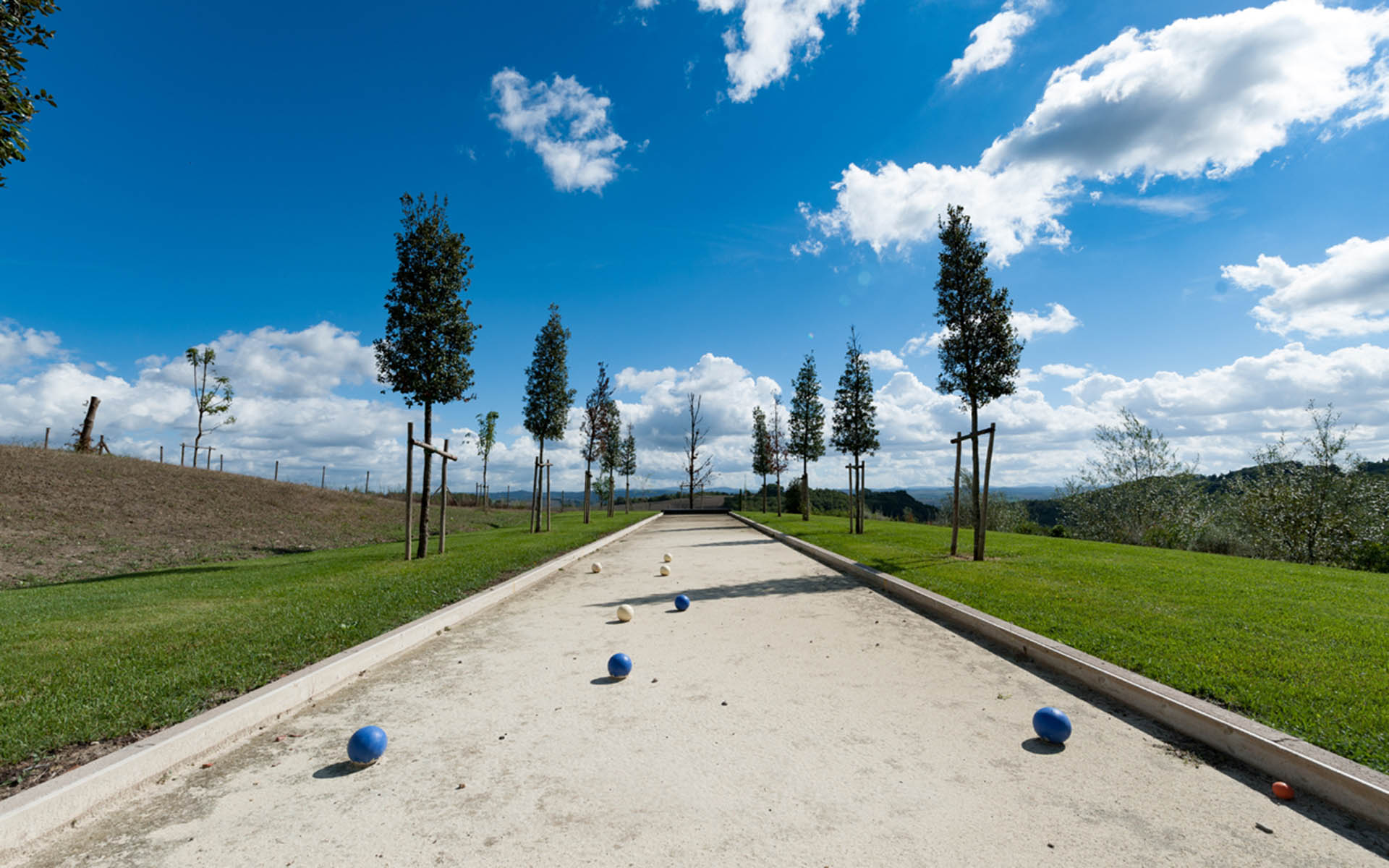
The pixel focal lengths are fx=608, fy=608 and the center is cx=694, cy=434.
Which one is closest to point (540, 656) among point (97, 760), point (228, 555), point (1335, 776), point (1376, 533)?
point (97, 760)

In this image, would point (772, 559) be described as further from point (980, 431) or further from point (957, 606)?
point (957, 606)

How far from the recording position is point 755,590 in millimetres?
10250

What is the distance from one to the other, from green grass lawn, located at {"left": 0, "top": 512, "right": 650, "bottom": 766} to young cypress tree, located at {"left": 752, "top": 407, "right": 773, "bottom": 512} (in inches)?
1353

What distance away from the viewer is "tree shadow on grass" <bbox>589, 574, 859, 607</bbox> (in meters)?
9.54

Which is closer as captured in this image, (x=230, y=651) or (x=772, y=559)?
(x=230, y=651)

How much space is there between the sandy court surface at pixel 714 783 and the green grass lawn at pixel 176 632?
2.99 ft

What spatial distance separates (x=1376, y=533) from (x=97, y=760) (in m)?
30.8

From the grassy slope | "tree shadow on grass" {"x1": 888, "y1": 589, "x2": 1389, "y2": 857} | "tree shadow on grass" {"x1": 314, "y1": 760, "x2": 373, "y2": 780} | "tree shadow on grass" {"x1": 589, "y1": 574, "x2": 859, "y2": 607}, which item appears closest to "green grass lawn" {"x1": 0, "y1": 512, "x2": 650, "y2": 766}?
"tree shadow on grass" {"x1": 314, "y1": 760, "x2": 373, "y2": 780}

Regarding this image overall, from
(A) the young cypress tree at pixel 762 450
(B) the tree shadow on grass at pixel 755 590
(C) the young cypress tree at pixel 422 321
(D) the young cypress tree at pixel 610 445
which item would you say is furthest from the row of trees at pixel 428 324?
(A) the young cypress tree at pixel 762 450

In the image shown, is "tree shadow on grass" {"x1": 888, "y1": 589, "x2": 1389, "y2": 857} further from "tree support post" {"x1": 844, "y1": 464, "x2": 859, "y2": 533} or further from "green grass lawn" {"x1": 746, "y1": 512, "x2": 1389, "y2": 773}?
"tree support post" {"x1": 844, "y1": 464, "x2": 859, "y2": 533}

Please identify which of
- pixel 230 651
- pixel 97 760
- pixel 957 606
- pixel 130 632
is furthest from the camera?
pixel 957 606

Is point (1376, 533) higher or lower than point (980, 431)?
lower

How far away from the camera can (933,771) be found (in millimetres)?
3541

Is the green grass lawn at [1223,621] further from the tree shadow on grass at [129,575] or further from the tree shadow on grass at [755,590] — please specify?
the tree shadow on grass at [129,575]
